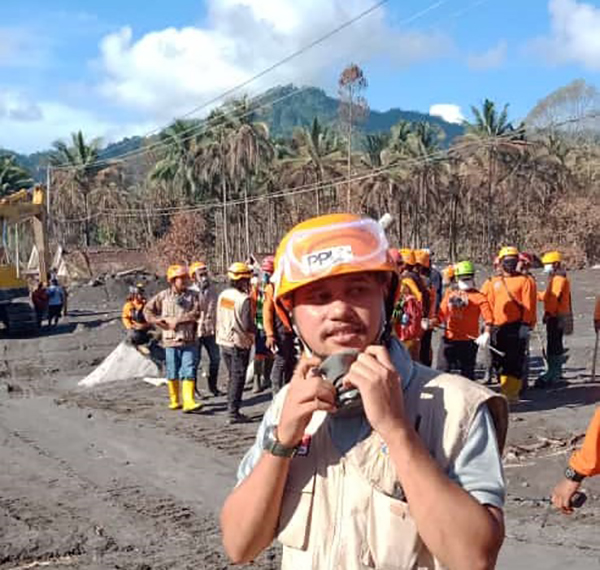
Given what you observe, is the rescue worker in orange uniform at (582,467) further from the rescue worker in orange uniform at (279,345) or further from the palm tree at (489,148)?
the palm tree at (489,148)

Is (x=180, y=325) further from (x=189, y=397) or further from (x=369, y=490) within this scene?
(x=369, y=490)

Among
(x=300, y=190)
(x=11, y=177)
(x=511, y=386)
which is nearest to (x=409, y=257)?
(x=511, y=386)

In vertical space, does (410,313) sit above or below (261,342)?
above

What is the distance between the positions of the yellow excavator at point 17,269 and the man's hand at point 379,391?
25118 millimetres

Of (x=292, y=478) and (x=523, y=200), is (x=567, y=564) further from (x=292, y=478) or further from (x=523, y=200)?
(x=523, y=200)

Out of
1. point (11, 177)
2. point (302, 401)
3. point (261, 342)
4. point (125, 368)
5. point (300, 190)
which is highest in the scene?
point (11, 177)

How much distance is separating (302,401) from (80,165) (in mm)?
63540

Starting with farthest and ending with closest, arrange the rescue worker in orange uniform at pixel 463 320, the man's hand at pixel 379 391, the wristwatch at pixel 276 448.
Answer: the rescue worker in orange uniform at pixel 463 320 < the wristwatch at pixel 276 448 < the man's hand at pixel 379 391

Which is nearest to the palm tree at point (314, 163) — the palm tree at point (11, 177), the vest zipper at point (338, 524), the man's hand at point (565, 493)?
the palm tree at point (11, 177)

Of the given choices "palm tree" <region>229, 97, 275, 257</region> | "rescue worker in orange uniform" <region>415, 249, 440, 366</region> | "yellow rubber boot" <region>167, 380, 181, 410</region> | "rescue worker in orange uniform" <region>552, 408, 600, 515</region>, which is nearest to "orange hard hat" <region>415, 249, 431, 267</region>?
"rescue worker in orange uniform" <region>415, 249, 440, 366</region>

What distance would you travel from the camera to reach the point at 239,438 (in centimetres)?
1052

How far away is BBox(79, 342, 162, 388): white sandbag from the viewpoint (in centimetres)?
1595

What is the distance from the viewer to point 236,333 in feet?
38.0

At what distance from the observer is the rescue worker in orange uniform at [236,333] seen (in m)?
11.5
